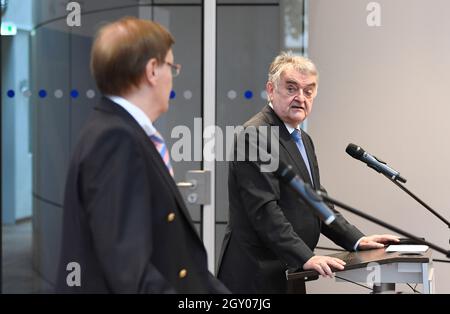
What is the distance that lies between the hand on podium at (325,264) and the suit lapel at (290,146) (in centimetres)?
44

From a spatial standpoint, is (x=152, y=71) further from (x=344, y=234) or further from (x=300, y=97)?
(x=344, y=234)

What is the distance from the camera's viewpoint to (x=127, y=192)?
171 centimetres

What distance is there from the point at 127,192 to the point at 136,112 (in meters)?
0.24

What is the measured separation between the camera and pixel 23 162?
12.1 ft

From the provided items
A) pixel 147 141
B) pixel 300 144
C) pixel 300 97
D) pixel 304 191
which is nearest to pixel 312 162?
pixel 300 144

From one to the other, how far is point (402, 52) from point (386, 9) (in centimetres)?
30

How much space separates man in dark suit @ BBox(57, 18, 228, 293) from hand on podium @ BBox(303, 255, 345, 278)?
955mm

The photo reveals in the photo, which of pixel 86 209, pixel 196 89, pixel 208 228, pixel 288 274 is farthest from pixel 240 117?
pixel 86 209

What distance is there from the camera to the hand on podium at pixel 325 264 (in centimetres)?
279

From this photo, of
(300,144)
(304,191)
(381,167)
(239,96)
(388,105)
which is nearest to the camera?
(304,191)

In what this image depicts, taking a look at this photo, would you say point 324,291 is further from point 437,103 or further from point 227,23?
point 227,23

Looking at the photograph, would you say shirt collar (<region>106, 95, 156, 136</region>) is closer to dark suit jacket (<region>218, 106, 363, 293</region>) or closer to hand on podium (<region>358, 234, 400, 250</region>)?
dark suit jacket (<region>218, 106, 363, 293</region>)

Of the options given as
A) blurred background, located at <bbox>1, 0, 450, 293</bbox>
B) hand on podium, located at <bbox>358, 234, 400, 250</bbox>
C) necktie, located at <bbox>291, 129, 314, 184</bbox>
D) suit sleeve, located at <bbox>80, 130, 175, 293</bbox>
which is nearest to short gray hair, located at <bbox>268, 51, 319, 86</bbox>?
necktie, located at <bbox>291, 129, 314, 184</bbox>

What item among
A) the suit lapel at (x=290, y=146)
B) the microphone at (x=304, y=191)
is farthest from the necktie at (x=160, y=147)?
the suit lapel at (x=290, y=146)
